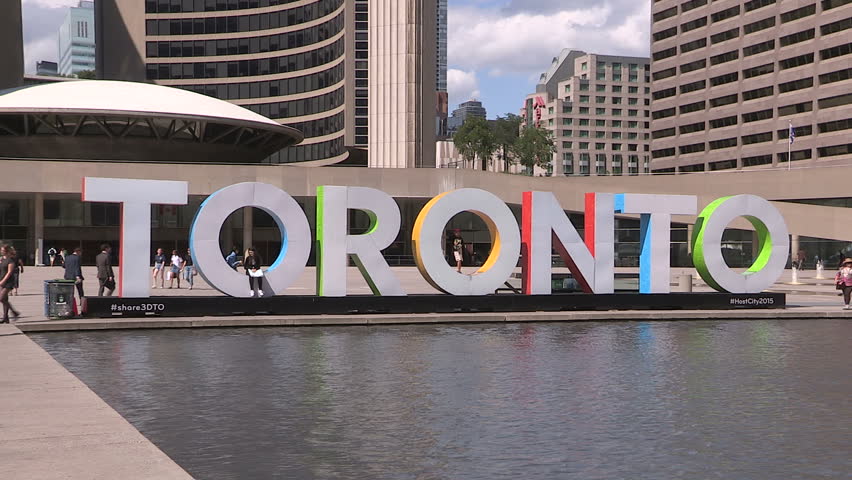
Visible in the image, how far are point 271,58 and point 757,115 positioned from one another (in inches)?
2372

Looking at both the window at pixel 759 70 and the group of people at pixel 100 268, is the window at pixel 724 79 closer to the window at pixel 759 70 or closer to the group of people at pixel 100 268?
the window at pixel 759 70

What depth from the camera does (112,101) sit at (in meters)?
77.6

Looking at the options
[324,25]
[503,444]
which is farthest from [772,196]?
[503,444]

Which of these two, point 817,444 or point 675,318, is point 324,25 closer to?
point 675,318

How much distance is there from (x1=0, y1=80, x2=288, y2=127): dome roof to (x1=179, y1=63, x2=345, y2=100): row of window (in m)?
31.9

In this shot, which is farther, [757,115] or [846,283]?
[757,115]

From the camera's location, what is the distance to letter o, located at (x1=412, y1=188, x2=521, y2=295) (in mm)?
27406

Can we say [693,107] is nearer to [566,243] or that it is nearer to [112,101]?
[112,101]

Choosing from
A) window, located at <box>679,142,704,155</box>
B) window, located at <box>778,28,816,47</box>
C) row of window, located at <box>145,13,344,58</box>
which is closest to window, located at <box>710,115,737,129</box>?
window, located at <box>679,142,704,155</box>

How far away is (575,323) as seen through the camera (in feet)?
84.9

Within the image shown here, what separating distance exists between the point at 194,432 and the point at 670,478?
4.97m

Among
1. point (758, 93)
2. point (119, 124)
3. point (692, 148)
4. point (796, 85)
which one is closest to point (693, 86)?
point (692, 148)

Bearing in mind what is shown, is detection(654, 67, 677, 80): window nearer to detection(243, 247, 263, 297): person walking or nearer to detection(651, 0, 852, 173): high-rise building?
detection(651, 0, 852, 173): high-rise building

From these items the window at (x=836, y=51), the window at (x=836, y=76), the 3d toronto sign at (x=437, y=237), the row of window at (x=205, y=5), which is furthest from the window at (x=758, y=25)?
the 3d toronto sign at (x=437, y=237)
